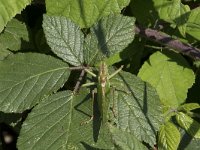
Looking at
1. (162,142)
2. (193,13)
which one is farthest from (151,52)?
(162,142)

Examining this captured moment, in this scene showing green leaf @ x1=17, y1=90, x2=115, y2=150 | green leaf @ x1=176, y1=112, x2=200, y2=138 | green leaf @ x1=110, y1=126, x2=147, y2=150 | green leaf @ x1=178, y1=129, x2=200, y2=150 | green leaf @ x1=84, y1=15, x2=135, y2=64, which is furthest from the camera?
green leaf @ x1=178, y1=129, x2=200, y2=150

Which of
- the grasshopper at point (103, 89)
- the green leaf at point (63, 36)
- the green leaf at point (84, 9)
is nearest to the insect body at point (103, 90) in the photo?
the grasshopper at point (103, 89)

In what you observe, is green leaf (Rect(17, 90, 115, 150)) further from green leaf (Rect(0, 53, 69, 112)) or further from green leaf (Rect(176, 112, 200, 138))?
green leaf (Rect(176, 112, 200, 138))

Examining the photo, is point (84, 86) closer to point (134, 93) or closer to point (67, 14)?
point (134, 93)

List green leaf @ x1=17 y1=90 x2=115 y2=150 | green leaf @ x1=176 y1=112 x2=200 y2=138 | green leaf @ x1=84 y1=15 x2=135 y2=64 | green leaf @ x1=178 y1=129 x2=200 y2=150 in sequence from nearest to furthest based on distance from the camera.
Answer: green leaf @ x1=17 y1=90 x2=115 y2=150 < green leaf @ x1=84 y1=15 x2=135 y2=64 < green leaf @ x1=176 y1=112 x2=200 y2=138 < green leaf @ x1=178 y1=129 x2=200 y2=150

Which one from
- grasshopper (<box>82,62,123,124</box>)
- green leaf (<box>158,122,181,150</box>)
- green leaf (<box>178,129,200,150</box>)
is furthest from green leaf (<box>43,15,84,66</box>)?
green leaf (<box>178,129,200,150</box>)

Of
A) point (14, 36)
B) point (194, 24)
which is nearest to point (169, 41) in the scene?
point (194, 24)

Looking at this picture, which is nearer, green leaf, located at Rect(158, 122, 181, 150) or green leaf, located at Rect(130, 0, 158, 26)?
green leaf, located at Rect(158, 122, 181, 150)
